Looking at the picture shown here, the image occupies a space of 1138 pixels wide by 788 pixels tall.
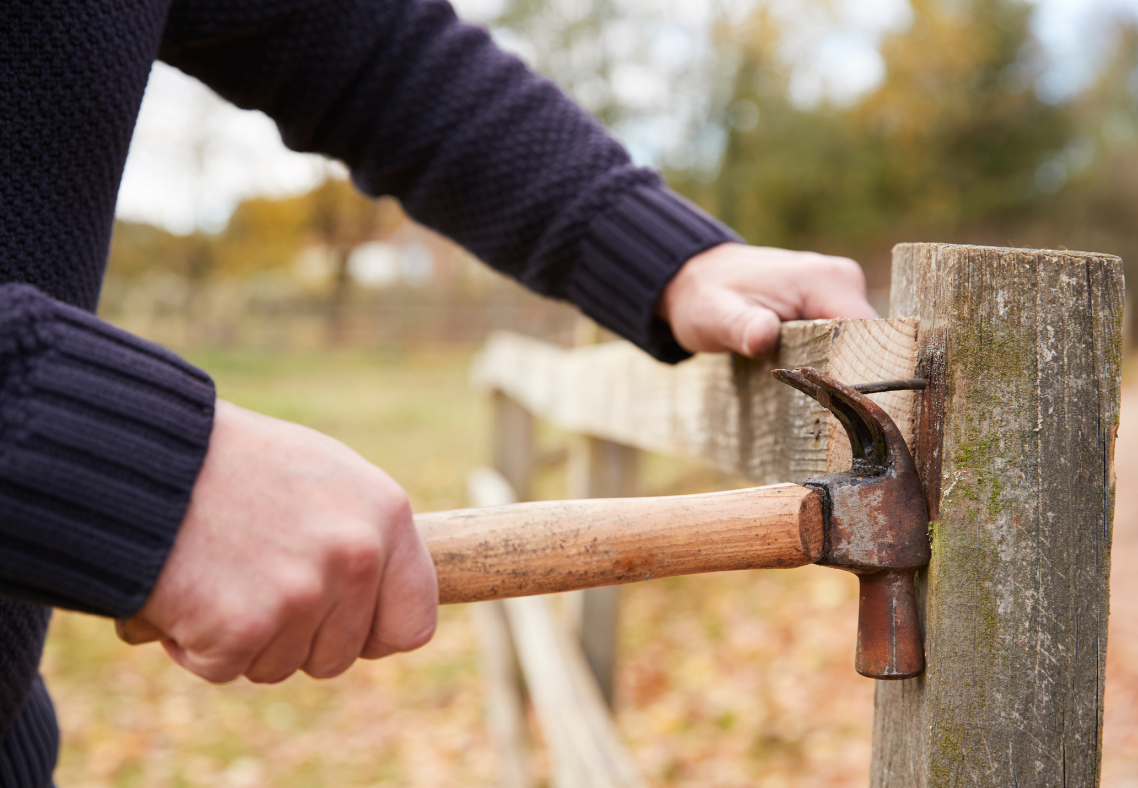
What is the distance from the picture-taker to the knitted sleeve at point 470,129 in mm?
1036

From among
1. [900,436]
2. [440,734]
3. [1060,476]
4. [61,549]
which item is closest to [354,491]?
[61,549]

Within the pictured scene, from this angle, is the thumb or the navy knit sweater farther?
the thumb

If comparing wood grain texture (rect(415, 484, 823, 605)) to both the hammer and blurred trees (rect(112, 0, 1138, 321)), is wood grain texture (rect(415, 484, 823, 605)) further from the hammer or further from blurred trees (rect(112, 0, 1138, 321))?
blurred trees (rect(112, 0, 1138, 321))

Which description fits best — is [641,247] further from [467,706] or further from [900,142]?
[900,142]

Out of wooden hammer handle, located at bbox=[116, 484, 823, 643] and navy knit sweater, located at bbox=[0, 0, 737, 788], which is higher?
navy knit sweater, located at bbox=[0, 0, 737, 788]

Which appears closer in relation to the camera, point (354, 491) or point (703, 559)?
point (354, 491)

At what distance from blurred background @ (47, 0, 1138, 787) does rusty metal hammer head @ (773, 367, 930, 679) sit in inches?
98.8

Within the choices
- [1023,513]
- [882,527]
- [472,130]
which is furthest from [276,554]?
[472,130]

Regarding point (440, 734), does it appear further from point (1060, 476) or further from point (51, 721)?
point (1060, 476)

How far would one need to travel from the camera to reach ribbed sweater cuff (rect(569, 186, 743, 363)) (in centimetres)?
102

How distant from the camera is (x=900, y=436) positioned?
2.32 ft

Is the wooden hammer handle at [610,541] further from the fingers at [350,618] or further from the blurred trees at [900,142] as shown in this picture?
the blurred trees at [900,142]

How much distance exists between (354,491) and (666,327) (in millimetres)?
636

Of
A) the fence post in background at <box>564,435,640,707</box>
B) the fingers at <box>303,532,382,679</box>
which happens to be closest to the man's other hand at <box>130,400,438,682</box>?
the fingers at <box>303,532,382,679</box>
